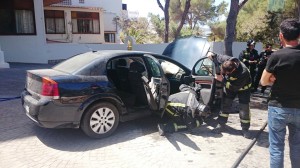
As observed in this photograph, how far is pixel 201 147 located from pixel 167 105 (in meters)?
1.02

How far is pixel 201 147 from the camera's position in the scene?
4.49 meters

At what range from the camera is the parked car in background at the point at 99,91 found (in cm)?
433

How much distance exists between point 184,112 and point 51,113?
Result: 222cm

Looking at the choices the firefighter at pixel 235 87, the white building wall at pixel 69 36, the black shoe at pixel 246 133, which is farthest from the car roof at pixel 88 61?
the white building wall at pixel 69 36

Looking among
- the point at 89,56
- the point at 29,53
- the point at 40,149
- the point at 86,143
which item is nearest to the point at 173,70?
the point at 89,56

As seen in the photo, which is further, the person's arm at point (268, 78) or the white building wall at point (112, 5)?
the white building wall at point (112, 5)

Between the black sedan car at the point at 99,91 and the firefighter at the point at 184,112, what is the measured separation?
30 centimetres

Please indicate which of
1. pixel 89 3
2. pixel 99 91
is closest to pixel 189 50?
pixel 99 91

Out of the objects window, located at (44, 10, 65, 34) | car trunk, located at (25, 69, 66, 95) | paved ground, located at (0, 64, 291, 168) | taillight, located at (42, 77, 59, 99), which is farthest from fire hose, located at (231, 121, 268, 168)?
window, located at (44, 10, 65, 34)

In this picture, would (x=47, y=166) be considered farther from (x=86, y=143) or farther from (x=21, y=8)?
(x=21, y=8)

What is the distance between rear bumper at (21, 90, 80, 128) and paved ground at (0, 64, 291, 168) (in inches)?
15.1

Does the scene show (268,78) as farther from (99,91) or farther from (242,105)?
(99,91)

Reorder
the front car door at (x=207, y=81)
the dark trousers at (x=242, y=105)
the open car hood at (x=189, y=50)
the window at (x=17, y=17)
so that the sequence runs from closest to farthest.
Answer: the dark trousers at (x=242, y=105), the front car door at (x=207, y=81), the open car hood at (x=189, y=50), the window at (x=17, y=17)

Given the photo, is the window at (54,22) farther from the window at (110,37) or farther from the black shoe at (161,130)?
the black shoe at (161,130)
